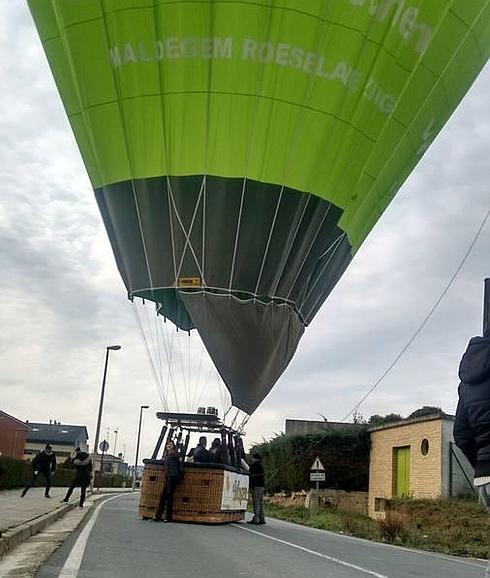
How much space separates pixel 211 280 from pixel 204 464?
3.83 metres

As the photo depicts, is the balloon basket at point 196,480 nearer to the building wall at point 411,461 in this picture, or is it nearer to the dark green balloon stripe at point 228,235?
the dark green balloon stripe at point 228,235

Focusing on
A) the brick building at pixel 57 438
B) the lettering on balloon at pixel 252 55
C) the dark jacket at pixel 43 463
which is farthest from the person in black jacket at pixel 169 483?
the brick building at pixel 57 438

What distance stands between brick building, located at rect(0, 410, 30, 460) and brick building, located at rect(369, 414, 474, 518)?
2074 centimetres

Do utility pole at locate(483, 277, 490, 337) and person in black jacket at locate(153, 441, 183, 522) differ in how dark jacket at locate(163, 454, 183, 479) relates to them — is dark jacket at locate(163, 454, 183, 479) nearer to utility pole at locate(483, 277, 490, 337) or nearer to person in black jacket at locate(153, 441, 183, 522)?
person in black jacket at locate(153, 441, 183, 522)

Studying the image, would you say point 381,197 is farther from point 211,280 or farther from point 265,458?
point 265,458

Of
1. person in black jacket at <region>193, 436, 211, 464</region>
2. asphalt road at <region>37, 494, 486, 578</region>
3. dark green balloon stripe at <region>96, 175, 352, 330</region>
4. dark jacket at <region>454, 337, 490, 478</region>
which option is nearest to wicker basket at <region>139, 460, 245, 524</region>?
person in black jacket at <region>193, 436, 211, 464</region>

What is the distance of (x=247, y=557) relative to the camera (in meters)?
10.0

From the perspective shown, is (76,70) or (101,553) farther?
(76,70)

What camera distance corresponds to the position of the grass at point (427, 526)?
1511cm

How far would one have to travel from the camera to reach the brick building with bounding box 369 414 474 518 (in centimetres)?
2458

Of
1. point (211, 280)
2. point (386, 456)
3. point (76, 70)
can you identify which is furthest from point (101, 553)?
point (386, 456)

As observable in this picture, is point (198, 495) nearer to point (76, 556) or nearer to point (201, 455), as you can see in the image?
point (201, 455)

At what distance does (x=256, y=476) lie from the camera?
58.9 ft

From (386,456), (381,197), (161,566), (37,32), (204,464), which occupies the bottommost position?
(161,566)
